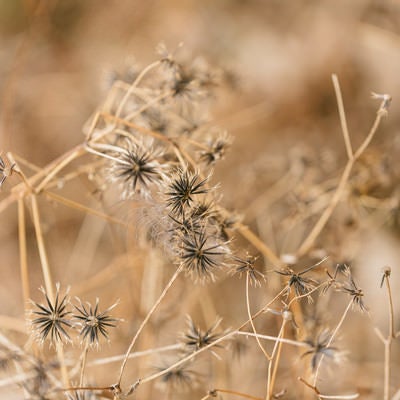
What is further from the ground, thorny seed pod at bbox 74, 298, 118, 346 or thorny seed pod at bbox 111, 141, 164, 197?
thorny seed pod at bbox 111, 141, 164, 197

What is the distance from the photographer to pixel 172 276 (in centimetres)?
94

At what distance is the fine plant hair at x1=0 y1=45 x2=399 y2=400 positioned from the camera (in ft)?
2.07

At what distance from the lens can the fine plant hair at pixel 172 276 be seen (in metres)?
0.63

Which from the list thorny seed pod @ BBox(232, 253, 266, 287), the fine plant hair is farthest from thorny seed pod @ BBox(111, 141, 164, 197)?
thorny seed pod @ BBox(232, 253, 266, 287)

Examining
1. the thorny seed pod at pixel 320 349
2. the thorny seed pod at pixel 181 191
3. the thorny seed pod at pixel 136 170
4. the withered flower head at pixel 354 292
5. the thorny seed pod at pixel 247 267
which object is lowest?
the thorny seed pod at pixel 320 349

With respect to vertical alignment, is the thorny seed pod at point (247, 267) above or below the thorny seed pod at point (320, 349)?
above

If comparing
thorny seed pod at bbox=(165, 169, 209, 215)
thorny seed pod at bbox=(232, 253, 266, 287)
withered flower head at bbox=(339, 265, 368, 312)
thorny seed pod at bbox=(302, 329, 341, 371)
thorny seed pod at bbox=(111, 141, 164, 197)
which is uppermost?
A: thorny seed pod at bbox=(111, 141, 164, 197)

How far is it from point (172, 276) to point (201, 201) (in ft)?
0.88

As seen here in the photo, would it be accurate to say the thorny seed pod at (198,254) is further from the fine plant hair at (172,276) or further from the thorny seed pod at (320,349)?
the thorny seed pod at (320,349)

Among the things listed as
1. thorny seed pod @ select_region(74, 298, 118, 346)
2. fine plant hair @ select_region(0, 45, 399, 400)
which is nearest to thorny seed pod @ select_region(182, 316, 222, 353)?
fine plant hair @ select_region(0, 45, 399, 400)

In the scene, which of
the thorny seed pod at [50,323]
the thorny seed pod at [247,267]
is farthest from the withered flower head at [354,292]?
the thorny seed pod at [50,323]

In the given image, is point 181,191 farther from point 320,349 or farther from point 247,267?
point 320,349

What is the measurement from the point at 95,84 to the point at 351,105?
82cm

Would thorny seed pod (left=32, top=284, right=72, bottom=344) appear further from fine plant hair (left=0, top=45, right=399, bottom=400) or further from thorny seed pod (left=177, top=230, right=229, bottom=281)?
thorny seed pod (left=177, top=230, right=229, bottom=281)
